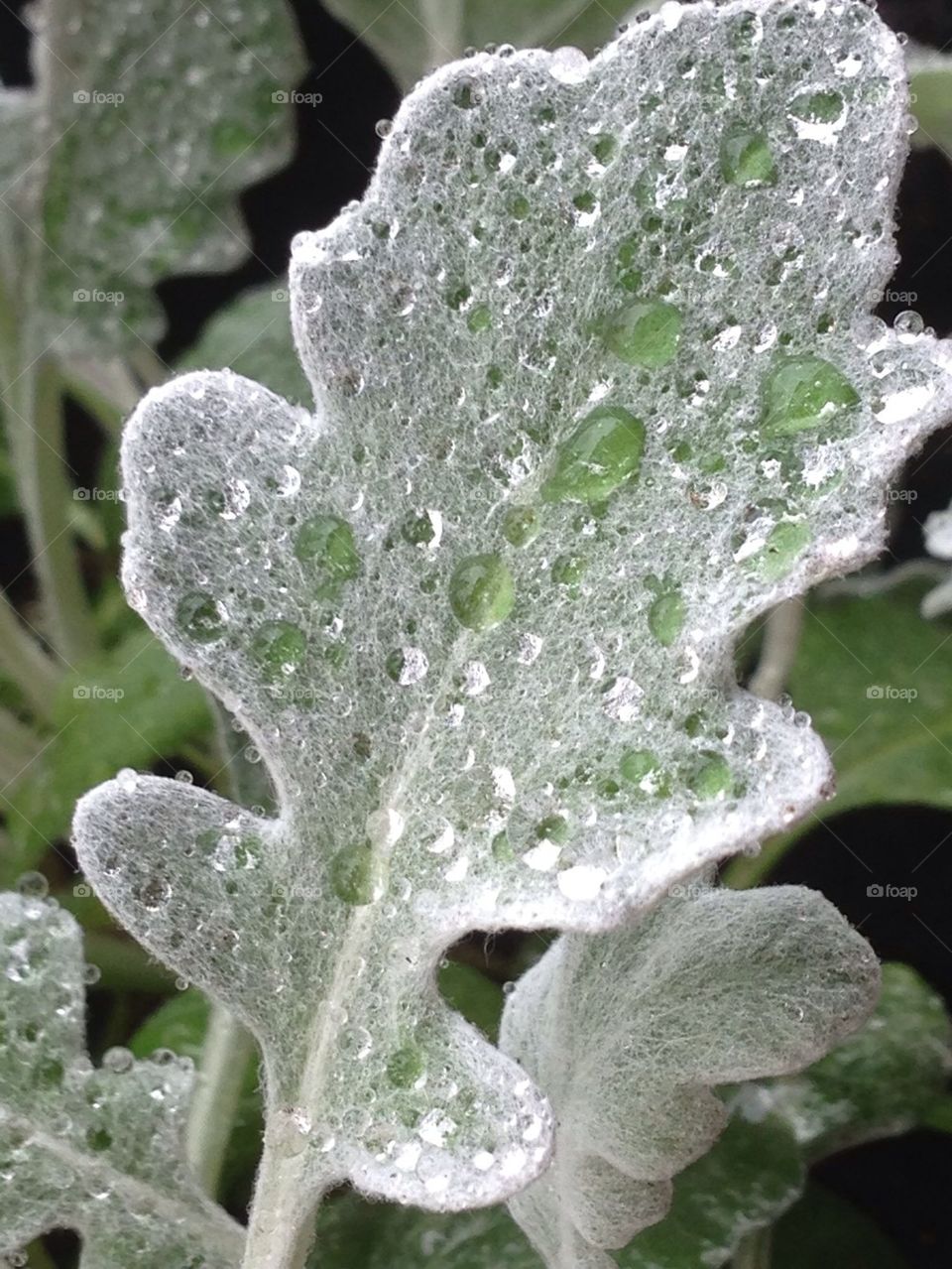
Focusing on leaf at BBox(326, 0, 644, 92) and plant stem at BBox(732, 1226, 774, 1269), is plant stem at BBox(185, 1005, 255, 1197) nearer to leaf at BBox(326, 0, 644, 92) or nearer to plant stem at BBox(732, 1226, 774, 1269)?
plant stem at BBox(732, 1226, 774, 1269)

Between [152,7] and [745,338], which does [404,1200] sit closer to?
[745,338]

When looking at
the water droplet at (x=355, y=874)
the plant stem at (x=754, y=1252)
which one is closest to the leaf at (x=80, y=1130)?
the water droplet at (x=355, y=874)

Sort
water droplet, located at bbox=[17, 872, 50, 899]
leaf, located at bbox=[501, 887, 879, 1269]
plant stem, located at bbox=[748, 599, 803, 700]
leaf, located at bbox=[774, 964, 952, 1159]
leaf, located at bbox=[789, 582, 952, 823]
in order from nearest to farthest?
leaf, located at bbox=[501, 887, 879, 1269] → water droplet, located at bbox=[17, 872, 50, 899] → leaf, located at bbox=[774, 964, 952, 1159] → plant stem, located at bbox=[748, 599, 803, 700] → leaf, located at bbox=[789, 582, 952, 823]

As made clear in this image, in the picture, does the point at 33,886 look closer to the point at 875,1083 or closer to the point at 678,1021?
the point at 678,1021

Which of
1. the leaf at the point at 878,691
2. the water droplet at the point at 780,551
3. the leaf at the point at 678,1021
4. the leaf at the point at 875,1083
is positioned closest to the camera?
the water droplet at the point at 780,551

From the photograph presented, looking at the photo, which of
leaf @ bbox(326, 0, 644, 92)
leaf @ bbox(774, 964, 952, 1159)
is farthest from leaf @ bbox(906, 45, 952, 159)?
leaf @ bbox(774, 964, 952, 1159)

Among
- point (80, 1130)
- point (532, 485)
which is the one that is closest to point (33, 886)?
point (80, 1130)

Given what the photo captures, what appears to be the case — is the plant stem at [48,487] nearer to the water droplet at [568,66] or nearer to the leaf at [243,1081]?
the leaf at [243,1081]
